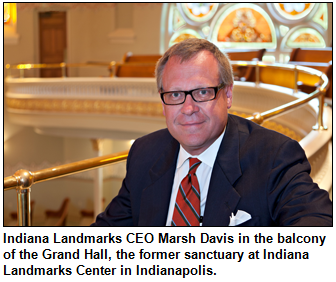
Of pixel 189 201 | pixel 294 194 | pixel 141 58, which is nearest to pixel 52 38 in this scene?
pixel 141 58

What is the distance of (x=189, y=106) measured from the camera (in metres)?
1.47

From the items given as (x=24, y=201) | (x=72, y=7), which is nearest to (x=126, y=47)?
(x=72, y=7)

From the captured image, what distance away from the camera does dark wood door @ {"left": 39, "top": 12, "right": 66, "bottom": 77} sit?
Result: 13.8 m

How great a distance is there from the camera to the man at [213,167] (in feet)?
4.45

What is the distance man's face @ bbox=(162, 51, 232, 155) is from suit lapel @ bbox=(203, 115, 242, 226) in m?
0.07

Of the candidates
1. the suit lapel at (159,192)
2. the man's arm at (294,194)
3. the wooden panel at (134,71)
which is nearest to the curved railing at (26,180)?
the suit lapel at (159,192)

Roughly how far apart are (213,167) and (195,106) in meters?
0.24

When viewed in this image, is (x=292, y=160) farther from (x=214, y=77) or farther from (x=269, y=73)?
(x=269, y=73)

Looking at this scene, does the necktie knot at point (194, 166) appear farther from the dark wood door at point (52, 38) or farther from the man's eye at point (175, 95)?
the dark wood door at point (52, 38)

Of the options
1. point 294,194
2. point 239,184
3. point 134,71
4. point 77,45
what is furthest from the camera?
point 77,45

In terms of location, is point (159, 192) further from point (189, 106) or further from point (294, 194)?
point (294, 194)

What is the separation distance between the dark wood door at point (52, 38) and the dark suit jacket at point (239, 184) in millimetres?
12727

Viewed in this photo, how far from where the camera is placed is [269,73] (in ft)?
23.4
